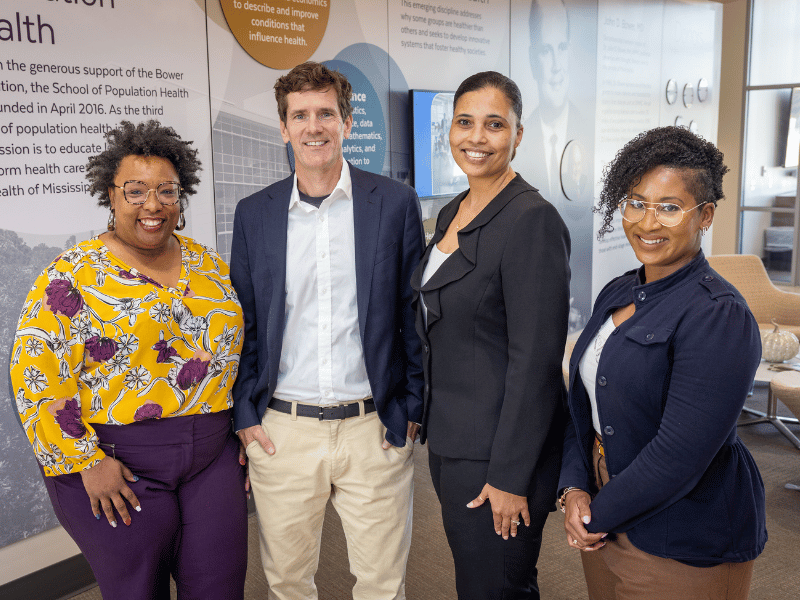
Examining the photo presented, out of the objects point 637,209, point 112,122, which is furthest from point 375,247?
point 112,122

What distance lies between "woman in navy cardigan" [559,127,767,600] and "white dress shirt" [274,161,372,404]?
77 centimetres

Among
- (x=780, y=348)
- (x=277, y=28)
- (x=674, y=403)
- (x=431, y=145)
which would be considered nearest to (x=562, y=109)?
(x=431, y=145)

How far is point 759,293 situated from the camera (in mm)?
5750

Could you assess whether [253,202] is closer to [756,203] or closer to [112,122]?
[112,122]

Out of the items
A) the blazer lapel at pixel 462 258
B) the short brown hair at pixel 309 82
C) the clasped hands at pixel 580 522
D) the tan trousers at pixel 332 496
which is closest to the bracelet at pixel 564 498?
the clasped hands at pixel 580 522

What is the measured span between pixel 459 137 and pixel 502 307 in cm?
46

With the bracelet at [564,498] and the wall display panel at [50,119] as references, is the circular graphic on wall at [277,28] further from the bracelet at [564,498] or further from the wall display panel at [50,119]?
the bracelet at [564,498]

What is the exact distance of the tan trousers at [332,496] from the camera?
6.89 ft

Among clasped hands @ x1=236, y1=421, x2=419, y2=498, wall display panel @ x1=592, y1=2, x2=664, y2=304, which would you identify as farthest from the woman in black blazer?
wall display panel @ x1=592, y1=2, x2=664, y2=304

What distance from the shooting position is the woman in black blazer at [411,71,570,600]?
1.62 metres

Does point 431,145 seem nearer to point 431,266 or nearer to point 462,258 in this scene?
point 431,266

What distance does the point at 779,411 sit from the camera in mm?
5230

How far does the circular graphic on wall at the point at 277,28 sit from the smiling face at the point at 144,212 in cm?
185

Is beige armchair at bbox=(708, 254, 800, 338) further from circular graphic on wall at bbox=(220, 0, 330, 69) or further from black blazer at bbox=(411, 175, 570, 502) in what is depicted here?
black blazer at bbox=(411, 175, 570, 502)
